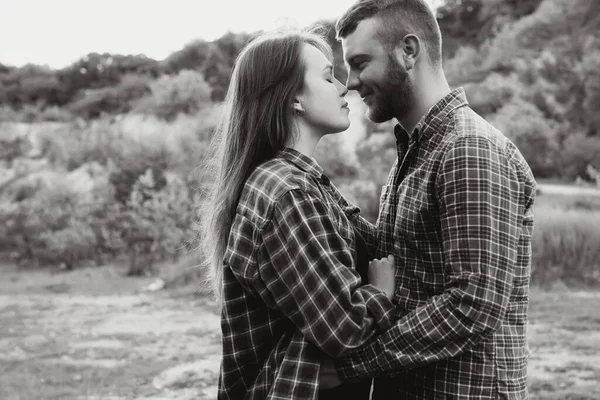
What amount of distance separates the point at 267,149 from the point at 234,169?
0.11m

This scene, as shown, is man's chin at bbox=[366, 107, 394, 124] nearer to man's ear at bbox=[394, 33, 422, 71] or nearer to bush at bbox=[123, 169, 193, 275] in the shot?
man's ear at bbox=[394, 33, 422, 71]

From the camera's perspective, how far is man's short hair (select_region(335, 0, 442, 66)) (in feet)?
5.53

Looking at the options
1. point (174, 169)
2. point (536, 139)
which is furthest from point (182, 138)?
point (536, 139)

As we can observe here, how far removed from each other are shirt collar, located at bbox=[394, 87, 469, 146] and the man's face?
0.11 metres

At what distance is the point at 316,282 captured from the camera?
56.6 inches

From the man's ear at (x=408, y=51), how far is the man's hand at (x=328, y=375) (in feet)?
2.70

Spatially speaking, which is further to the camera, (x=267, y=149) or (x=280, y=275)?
(x=267, y=149)

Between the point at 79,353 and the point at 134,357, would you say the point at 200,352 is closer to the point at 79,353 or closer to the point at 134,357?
the point at 134,357

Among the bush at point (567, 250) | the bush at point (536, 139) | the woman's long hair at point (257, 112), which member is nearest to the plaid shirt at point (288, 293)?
the woman's long hair at point (257, 112)

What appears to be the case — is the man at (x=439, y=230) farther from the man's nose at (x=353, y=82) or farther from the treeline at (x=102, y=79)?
the treeline at (x=102, y=79)

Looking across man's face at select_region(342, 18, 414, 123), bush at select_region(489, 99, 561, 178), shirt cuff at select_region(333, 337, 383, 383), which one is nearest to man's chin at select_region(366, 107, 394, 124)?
man's face at select_region(342, 18, 414, 123)

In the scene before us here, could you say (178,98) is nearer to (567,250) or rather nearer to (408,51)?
(567,250)

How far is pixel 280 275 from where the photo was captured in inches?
57.5

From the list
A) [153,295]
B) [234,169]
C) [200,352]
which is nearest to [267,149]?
[234,169]
